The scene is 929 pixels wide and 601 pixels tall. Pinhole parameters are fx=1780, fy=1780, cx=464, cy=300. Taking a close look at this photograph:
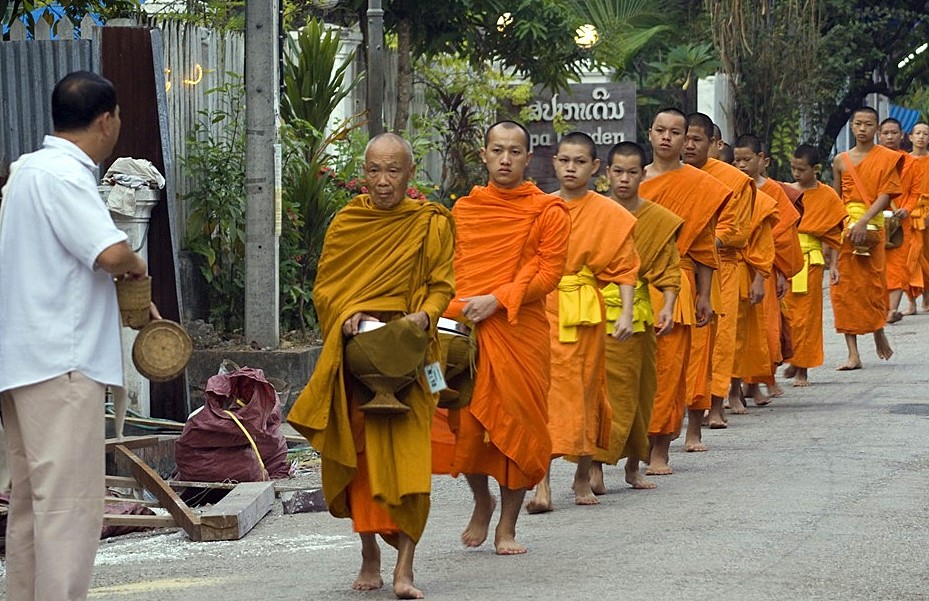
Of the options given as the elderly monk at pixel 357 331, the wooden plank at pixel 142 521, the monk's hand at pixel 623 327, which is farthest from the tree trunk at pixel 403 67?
the elderly monk at pixel 357 331

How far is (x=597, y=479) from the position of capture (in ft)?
31.0

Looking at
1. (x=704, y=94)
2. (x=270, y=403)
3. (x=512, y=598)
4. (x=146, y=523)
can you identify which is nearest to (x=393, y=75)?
(x=704, y=94)

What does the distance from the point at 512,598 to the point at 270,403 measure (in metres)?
3.68

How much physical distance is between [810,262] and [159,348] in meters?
9.90

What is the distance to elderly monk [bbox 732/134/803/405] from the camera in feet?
44.9

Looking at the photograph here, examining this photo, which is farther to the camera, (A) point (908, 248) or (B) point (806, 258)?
(A) point (908, 248)

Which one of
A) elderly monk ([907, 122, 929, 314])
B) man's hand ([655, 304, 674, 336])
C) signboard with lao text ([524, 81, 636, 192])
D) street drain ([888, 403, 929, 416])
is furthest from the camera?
signboard with lao text ([524, 81, 636, 192])

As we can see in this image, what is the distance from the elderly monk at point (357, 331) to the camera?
6711 millimetres

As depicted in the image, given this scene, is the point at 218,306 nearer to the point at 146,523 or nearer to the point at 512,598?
the point at 146,523

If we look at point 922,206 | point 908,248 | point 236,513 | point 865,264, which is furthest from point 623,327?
point 922,206

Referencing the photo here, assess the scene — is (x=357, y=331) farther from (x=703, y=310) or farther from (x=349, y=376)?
(x=703, y=310)

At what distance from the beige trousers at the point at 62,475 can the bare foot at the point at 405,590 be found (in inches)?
53.1

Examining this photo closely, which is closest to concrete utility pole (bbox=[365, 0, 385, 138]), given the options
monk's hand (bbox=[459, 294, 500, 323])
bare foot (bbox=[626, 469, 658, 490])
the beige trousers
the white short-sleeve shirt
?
bare foot (bbox=[626, 469, 658, 490])

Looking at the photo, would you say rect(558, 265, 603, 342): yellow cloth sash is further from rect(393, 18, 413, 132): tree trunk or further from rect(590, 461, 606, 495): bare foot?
rect(393, 18, 413, 132): tree trunk
